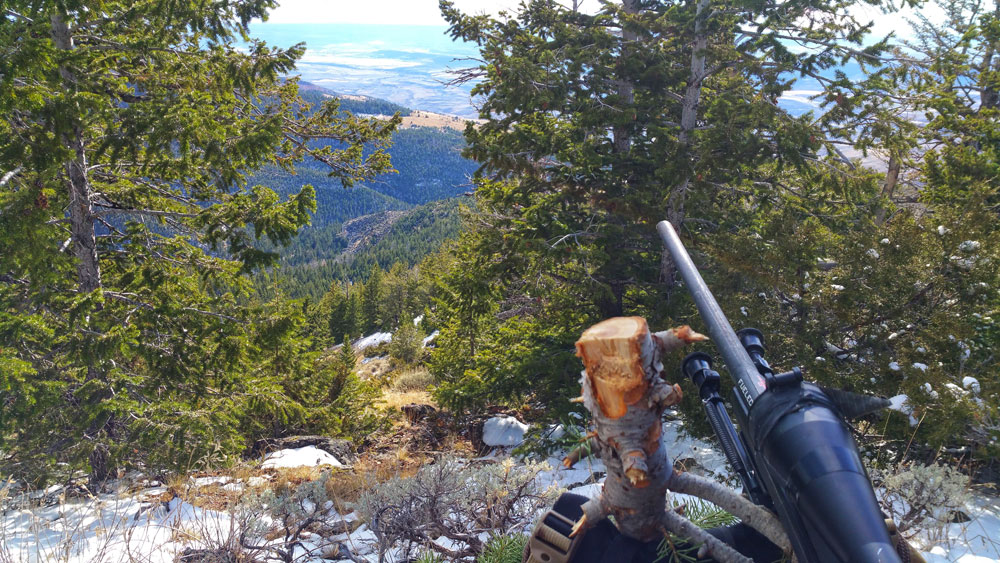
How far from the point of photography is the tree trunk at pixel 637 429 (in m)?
1.30

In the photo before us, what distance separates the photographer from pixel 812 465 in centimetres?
100

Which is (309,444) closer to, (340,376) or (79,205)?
(340,376)

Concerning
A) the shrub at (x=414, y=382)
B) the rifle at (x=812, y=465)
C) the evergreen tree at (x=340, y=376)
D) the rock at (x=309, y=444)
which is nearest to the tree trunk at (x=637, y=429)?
the rifle at (x=812, y=465)

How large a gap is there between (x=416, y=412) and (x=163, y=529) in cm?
796

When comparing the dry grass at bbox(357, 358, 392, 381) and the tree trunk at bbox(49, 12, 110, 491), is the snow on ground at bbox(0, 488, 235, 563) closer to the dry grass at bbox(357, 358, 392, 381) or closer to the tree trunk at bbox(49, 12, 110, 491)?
the tree trunk at bbox(49, 12, 110, 491)

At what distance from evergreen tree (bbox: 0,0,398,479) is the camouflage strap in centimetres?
616

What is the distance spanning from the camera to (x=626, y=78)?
8.65 m

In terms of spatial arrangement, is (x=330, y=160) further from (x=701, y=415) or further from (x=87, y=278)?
(x=701, y=415)

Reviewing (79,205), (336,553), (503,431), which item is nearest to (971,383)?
(336,553)

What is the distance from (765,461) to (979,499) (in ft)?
14.6

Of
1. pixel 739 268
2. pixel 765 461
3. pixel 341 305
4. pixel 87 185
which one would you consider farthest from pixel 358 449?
pixel 341 305

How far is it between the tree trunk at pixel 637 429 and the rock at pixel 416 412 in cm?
1067

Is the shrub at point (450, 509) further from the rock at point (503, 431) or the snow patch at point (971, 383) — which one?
the rock at point (503, 431)

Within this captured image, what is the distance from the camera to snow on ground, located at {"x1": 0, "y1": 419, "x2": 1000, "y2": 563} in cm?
303
